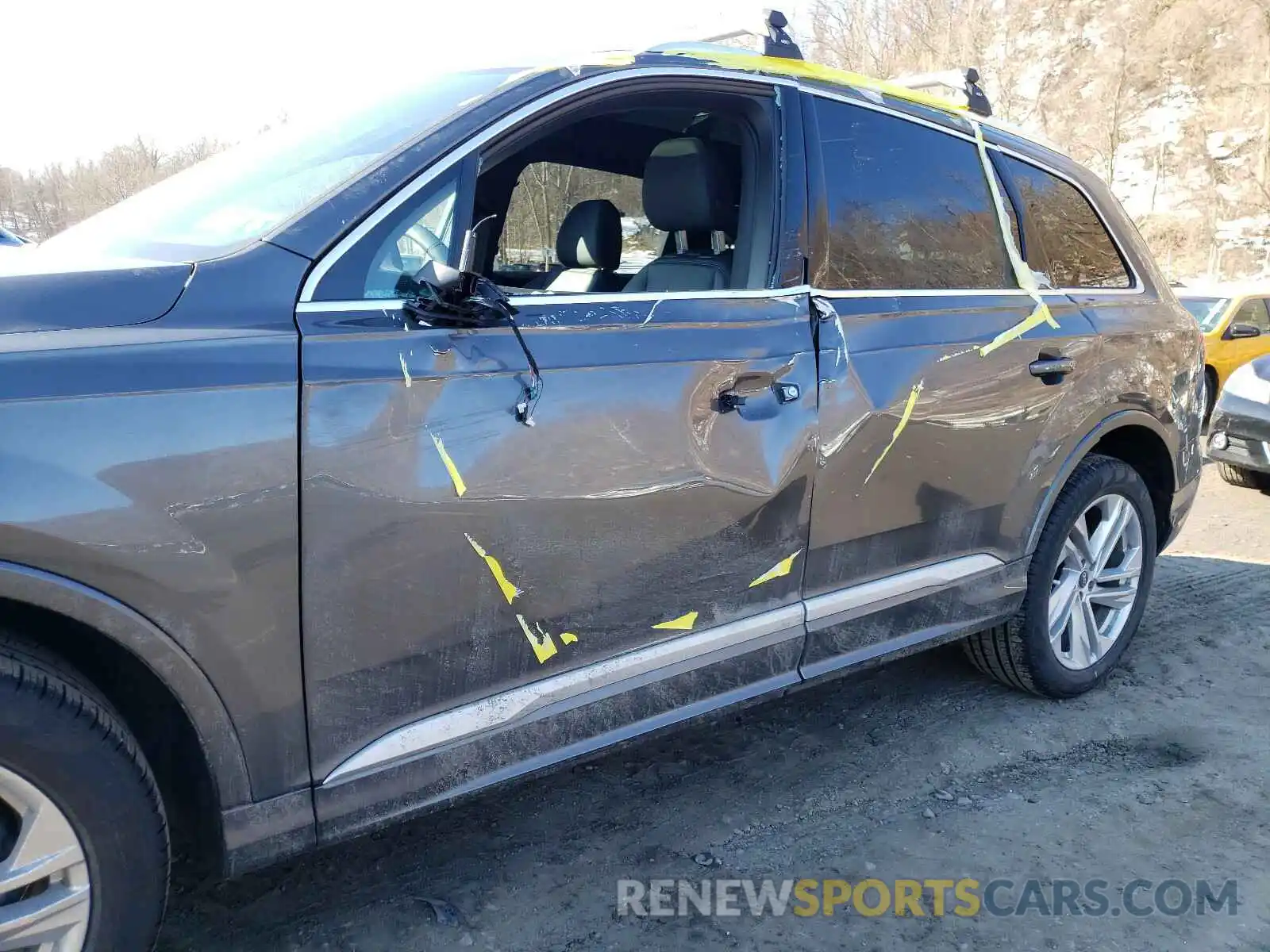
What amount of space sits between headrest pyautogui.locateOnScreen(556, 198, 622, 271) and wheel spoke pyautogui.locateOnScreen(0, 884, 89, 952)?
1.93 metres

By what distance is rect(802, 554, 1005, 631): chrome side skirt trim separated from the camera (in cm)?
262

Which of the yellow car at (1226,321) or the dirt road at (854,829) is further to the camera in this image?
the yellow car at (1226,321)

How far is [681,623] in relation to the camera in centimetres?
233

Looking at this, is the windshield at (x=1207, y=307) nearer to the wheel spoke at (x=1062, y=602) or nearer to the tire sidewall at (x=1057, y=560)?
the tire sidewall at (x=1057, y=560)

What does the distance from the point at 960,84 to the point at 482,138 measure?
2004 mm

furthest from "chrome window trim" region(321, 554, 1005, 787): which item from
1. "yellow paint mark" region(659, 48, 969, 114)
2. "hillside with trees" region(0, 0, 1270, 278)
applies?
"hillside with trees" region(0, 0, 1270, 278)

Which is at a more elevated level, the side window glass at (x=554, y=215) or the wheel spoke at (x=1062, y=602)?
the side window glass at (x=554, y=215)

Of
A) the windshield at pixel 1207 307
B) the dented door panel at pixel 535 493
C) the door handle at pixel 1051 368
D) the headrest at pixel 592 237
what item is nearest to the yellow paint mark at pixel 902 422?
the dented door panel at pixel 535 493

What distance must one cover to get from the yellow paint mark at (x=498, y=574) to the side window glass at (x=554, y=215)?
116cm

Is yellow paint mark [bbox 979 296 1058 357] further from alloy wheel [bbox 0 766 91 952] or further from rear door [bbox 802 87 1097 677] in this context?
alloy wheel [bbox 0 766 91 952]

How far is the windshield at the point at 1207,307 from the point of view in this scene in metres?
9.83

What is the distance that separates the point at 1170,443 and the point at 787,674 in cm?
196

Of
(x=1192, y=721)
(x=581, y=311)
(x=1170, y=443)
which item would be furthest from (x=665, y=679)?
(x=1170, y=443)

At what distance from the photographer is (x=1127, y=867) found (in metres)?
2.56
